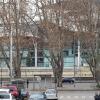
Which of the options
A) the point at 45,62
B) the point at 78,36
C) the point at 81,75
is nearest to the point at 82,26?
the point at 78,36

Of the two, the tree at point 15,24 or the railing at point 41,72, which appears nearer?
the tree at point 15,24

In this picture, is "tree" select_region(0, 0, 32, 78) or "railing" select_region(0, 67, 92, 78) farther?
"railing" select_region(0, 67, 92, 78)

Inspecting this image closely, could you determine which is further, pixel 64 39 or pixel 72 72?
pixel 72 72

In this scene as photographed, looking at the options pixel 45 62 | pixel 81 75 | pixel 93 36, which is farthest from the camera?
pixel 45 62

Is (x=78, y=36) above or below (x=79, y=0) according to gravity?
below

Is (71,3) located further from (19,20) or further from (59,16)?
(19,20)

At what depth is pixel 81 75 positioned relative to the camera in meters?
97.6

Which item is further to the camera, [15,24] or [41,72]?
[41,72]

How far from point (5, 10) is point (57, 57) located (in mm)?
11480

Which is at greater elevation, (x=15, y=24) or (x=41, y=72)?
(x=15, y=24)

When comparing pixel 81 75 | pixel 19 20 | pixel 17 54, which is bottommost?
pixel 81 75

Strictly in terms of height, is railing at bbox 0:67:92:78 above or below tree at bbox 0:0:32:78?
below

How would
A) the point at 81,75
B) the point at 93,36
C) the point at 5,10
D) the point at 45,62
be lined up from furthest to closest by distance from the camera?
the point at 45,62 → the point at 81,75 → the point at 5,10 → the point at 93,36

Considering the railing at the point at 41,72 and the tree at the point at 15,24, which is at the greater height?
the tree at the point at 15,24
